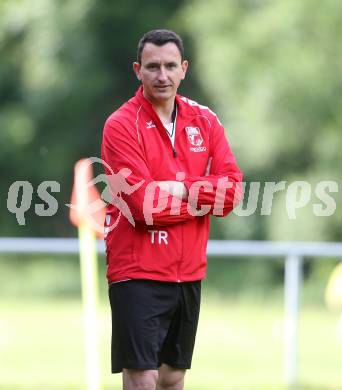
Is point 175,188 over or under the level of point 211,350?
over

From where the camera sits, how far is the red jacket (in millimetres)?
4754

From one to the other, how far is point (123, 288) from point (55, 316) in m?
Answer: 7.13

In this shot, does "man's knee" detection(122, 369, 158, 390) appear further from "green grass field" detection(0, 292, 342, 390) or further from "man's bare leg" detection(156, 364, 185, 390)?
"green grass field" detection(0, 292, 342, 390)

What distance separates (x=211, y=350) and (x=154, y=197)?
476 centimetres

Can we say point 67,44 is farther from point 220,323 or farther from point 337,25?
point 220,323

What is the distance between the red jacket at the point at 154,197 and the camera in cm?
475

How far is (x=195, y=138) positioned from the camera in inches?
195

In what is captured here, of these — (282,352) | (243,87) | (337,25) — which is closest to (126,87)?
(243,87)

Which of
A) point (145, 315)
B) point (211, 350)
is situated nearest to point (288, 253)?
point (211, 350)

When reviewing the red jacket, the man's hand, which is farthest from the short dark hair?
the man's hand

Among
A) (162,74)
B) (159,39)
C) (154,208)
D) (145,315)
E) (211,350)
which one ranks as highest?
(159,39)

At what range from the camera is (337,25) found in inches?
618

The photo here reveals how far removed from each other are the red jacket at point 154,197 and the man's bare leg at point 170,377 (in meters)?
0.49

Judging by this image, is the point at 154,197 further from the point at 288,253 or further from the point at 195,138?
the point at 288,253
